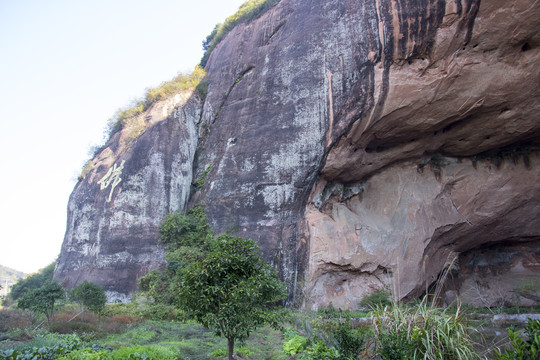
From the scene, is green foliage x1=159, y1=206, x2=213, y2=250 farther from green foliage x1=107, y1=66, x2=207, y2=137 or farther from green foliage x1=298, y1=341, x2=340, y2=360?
green foliage x1=298, y1=341, x2=340, y2=360

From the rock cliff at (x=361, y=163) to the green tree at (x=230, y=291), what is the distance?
6560 millimetres

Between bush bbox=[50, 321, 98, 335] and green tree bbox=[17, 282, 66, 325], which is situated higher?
green tree bbox=[17, 282, 66, 325]

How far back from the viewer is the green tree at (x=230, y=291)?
4.88m

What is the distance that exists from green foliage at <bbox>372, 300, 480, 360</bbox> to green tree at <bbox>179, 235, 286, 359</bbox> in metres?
1.55

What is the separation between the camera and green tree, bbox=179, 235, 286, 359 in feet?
16.0

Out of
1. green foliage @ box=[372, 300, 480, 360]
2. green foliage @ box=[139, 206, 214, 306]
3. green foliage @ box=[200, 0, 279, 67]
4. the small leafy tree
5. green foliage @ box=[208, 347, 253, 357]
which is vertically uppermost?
green foliage @ box=[200, 0, 279, 67]

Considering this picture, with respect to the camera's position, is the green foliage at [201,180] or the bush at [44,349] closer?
the bush at [44,349]

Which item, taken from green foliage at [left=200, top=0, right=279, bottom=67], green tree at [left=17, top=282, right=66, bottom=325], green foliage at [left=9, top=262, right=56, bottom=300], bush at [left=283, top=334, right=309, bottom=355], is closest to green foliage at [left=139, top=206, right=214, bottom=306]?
green tree at [left=17, top=282, right=66, bottom=325]

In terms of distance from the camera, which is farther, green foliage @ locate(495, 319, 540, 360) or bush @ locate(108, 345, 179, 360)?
bush @ locate(108, 345, 179, 360)

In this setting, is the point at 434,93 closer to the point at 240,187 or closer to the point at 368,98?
the point at 368,98

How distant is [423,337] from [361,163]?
28.9 ft

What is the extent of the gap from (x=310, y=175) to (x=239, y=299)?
8032 mm

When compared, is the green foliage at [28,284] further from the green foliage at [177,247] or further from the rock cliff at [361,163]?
the green foliage at [177,247]

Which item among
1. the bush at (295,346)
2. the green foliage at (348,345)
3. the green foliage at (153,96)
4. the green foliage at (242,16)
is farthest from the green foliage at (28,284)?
the green foliage at (348,345)
